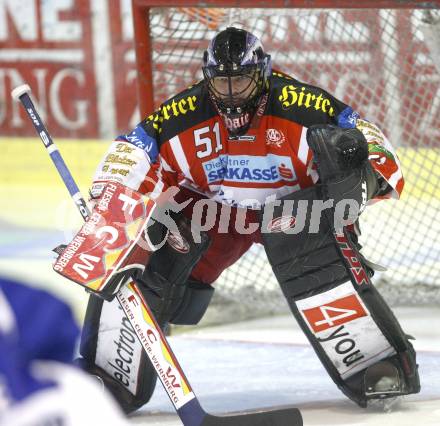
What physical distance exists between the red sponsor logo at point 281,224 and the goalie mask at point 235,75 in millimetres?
239

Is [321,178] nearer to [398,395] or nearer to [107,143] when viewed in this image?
[398,395]

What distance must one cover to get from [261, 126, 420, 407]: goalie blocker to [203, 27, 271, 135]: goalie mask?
9.4 inches

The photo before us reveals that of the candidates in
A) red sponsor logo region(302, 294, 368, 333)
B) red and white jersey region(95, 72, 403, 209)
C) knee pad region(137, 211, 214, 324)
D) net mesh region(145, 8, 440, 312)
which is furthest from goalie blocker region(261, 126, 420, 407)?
net mesh region(145, 8, 440, 312)

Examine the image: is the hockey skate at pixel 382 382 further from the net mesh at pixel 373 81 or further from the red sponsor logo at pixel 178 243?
the net mesh at pixel 373 81

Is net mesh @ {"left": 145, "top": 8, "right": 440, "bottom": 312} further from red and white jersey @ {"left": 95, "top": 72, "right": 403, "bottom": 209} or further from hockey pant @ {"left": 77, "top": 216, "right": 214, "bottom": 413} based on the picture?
hockey pant @ {"left": 77, "top": 216, "right": 214, "bottom": 413}

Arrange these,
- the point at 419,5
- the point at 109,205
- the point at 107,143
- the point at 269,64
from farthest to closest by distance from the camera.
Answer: the point at 107,143 < the point at 419,5 < the point at 269,64 < the point at 109,205

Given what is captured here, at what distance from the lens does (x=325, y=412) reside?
9.28ft

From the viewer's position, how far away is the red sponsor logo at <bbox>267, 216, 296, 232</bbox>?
2697 millimetres

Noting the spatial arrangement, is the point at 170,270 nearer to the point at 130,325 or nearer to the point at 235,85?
the point at 130,325

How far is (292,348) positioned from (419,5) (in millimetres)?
1111

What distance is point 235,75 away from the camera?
2.64 meters


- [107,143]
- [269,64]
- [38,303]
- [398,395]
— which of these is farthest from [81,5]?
[38,303]

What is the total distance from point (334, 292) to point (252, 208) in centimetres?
34

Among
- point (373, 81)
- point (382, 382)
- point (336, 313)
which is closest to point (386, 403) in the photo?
point (382, 382)
